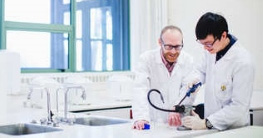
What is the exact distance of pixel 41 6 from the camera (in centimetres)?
429

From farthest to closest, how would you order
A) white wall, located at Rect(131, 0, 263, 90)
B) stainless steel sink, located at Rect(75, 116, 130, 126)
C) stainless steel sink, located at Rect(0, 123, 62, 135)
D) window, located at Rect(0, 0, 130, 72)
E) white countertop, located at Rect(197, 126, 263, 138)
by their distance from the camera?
white wall, located at Rect(131, 0, 263, 90) → window, located at Rect(0, 0, 130, 72) → stainless steel sink, located at Rect(75, 116, 130, 126) → stainless steel sink, located at Rect(0, 123, 62, 135) → white countertop, located at Rect(197, 126, 263, 138)

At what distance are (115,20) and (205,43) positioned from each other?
2966 mm

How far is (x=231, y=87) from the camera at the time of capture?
2.12 m

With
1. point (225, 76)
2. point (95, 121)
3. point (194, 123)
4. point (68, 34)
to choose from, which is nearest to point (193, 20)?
point (68, 34)

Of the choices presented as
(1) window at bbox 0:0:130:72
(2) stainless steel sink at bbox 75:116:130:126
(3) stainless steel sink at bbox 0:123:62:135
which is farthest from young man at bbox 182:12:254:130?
(1) window at bbox 0:0:130:72

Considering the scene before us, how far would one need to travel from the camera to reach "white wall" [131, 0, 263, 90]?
15.0 feet

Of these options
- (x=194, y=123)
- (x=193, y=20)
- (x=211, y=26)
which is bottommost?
(x=194, y=123)

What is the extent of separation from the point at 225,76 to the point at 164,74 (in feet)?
2.09

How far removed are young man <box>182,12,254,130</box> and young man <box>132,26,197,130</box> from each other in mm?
246

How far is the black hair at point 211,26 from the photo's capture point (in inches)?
80.0

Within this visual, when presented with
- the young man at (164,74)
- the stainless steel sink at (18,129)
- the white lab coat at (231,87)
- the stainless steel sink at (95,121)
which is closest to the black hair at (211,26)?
the white lab coat at (231,87)

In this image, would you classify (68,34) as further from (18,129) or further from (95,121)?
(18,129)

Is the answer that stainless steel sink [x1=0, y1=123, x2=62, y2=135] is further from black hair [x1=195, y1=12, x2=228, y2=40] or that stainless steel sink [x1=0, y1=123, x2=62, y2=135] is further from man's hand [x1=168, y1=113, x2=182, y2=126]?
black hair [x1=195, y1=12, x2=228, y2=40]

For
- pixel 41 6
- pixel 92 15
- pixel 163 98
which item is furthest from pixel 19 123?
pixel 92 15
